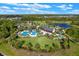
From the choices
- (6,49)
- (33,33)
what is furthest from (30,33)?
(6,49)

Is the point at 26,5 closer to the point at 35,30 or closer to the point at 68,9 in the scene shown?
the point at 35,30

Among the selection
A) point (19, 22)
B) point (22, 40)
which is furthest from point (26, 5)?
point (22, 40)

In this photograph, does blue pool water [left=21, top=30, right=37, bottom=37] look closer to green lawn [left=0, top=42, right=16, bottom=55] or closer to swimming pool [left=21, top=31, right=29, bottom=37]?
swimming pool [left=21, top=31, right=29, bottom=37]

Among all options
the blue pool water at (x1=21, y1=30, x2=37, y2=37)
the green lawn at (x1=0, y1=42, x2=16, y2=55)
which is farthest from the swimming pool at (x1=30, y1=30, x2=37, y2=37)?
the green lawn at (x1=0, y1=42, x2=16, y2=55)

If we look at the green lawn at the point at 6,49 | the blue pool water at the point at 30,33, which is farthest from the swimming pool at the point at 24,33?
the green lawn at the point at 6,49

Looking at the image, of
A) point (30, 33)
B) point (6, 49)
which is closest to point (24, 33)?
point (30, 33)

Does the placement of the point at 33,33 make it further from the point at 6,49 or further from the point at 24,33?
the point at 6,49

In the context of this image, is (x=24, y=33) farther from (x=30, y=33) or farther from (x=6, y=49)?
(x=6, y=49)

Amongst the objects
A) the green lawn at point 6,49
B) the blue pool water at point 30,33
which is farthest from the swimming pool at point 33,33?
the green lawn at point 6,49

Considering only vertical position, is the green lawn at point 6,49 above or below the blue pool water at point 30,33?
below

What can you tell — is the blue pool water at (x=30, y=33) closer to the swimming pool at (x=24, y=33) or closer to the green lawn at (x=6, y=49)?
the swimming pool at (x=24, y=33)

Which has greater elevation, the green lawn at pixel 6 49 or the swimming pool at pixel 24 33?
the swimming pool at pixel 24 33
